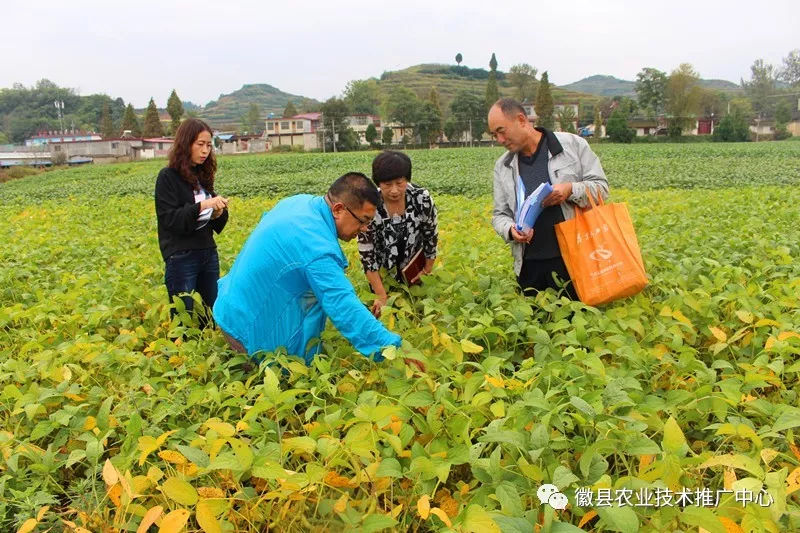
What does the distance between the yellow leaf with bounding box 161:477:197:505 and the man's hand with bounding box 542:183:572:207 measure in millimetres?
2148

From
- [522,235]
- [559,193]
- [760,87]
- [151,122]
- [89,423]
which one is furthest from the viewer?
[760,87]

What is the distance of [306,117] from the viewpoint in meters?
67.9

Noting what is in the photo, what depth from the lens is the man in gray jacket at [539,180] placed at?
3109 mm

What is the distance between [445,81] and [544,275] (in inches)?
5282

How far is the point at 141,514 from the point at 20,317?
9.05 feet

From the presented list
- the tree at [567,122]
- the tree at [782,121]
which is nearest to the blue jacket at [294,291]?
the tree at [567,122]

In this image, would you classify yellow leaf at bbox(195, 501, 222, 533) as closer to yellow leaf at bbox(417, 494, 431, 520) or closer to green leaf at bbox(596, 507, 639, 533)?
yellow leaf at bbox(417, 494, 431, 520)

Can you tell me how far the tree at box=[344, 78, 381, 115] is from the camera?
8636cm

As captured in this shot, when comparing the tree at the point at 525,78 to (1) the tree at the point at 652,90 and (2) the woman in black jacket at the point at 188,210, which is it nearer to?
(1) the tree at the point at 652,90

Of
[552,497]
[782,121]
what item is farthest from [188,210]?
[782,121]

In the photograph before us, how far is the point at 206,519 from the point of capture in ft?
5.20

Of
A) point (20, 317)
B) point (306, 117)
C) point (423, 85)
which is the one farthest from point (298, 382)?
point (423, 85)

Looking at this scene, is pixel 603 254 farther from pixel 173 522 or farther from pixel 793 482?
pixel 173 522

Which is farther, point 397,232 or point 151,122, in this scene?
point 151,122
